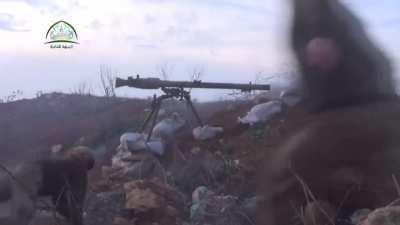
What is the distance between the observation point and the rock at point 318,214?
366 centimetres

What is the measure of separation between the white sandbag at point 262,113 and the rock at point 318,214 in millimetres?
6974

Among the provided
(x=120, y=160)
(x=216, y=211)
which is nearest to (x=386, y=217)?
(x=216, y=211)

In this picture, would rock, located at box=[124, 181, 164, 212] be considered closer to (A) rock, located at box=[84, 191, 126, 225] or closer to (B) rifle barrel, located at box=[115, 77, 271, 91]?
(A) rock, located at box=[84, 191, 126, 225]

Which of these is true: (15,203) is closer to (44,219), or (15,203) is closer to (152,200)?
(44,219)

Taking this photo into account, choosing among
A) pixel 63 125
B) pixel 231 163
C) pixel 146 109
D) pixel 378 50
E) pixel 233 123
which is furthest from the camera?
pixel 63 125

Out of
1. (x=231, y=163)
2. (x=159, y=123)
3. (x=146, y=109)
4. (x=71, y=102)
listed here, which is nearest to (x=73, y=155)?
(x=231, y=163)

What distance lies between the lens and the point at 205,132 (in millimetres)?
11133

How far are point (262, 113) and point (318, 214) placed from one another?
24.5 feet

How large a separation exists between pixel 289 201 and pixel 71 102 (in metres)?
14.2

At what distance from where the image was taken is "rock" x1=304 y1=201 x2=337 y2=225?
3662 mm

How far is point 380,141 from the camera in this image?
3895 mm

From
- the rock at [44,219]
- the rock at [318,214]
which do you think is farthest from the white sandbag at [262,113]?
the rock at [318,214]

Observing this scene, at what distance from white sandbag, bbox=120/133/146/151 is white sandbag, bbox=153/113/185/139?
0.61 meters

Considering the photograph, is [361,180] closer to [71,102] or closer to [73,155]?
[73,155]
